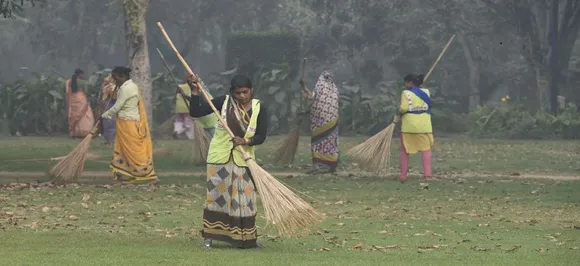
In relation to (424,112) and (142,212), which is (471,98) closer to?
(424,112)

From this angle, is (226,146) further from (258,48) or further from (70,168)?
(258,48)

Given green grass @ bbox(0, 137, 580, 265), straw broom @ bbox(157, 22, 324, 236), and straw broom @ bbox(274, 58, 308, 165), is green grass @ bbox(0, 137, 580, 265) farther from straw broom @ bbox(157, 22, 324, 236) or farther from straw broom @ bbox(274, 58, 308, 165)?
straw broom @ bbox(274, 58, 308, 165)

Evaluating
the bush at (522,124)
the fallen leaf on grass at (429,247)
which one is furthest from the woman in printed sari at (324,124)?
the bush at (522,124)

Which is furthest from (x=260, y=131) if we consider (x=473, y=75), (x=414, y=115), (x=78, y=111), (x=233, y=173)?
(x=473, y=75)

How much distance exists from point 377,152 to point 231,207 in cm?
911

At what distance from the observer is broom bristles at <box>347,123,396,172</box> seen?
68.6 ft

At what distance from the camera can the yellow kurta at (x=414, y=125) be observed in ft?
67.5

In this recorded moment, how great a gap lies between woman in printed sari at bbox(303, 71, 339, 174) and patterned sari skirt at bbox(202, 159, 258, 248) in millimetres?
9978

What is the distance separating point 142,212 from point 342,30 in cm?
3863

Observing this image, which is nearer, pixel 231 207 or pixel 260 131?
pixel 231 207

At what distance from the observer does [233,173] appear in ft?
39.8

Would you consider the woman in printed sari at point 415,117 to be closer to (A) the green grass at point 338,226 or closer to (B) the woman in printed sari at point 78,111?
(A) the green grass at point 338,226

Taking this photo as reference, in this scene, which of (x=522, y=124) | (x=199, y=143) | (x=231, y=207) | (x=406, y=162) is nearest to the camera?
(x=231, y=207)

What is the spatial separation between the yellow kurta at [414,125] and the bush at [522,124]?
14.5m
